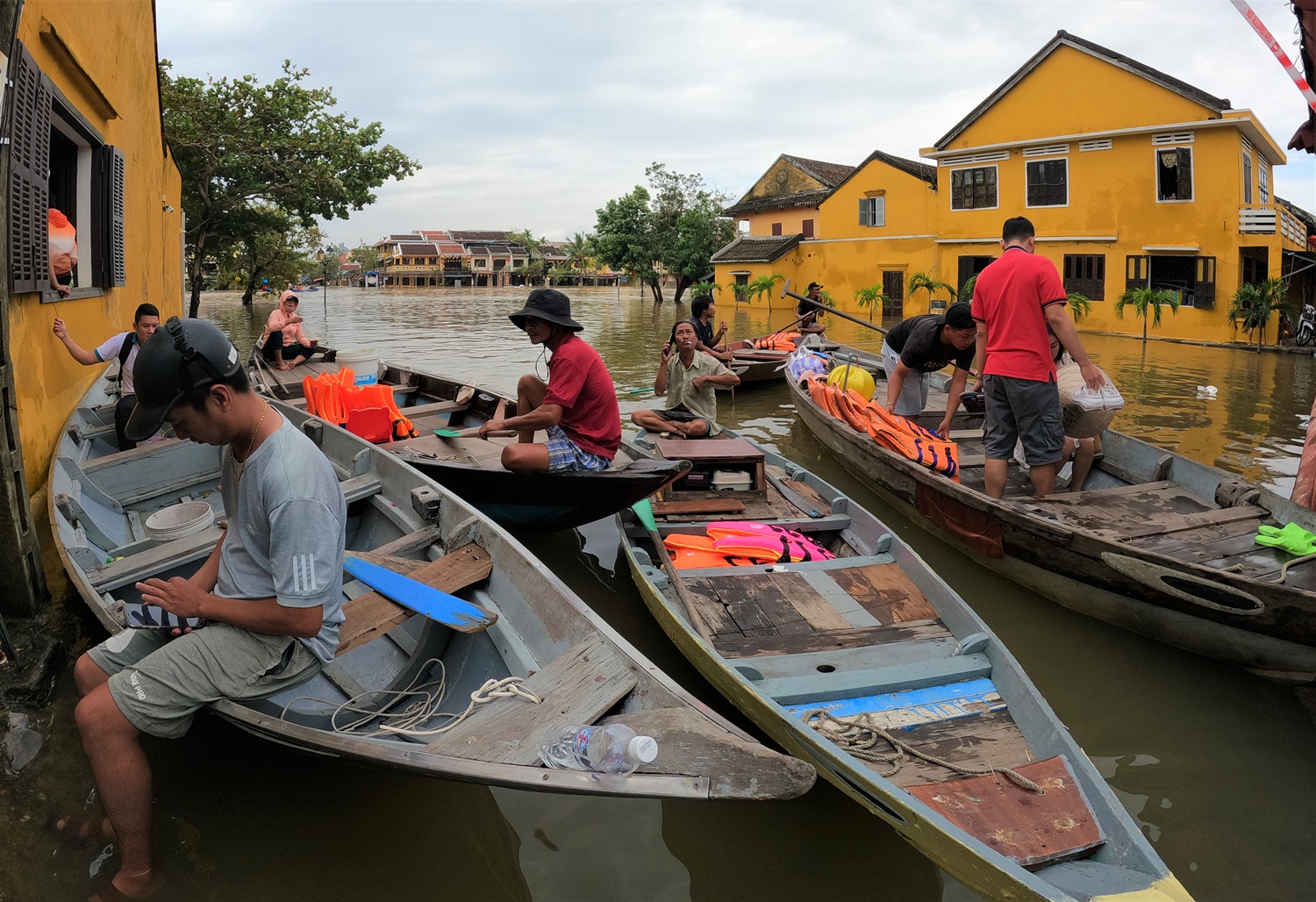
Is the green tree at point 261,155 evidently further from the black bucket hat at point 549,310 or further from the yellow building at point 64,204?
the black bucket hat at point 549,310

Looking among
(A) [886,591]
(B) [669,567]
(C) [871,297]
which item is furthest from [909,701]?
(C) [871,297]

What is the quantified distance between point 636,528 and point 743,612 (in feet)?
4.07

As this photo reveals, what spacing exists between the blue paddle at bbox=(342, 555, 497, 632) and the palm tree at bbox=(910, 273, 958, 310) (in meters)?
21.7

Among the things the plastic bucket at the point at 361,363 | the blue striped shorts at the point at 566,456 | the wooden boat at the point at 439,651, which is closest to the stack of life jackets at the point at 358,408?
the wooden boat at the point at 439,651

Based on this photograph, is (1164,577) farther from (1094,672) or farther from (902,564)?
(902,564)

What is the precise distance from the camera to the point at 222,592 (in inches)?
101

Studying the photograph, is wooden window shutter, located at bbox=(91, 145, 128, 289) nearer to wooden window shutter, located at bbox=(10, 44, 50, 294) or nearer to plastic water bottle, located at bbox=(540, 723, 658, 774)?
wooden window shutter, located at bbox=(10, 44, 50, 294)

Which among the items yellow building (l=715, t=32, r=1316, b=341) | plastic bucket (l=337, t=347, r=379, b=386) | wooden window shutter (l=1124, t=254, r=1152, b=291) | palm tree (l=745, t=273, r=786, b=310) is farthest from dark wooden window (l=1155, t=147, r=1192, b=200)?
plastic bucket (l=337, t=347, r=379, b=386)

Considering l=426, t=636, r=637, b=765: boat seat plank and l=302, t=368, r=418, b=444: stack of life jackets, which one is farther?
l=302, t=368, r=418, b=444: stack of life jackets

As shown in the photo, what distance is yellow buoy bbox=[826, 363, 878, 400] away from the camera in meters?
8.06

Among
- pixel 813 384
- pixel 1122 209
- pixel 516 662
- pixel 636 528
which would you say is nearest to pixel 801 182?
pixel 1122 209

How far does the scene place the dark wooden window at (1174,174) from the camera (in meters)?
18.1

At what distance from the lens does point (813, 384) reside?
26.2 feet

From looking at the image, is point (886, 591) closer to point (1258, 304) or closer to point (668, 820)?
point (668, 820)
